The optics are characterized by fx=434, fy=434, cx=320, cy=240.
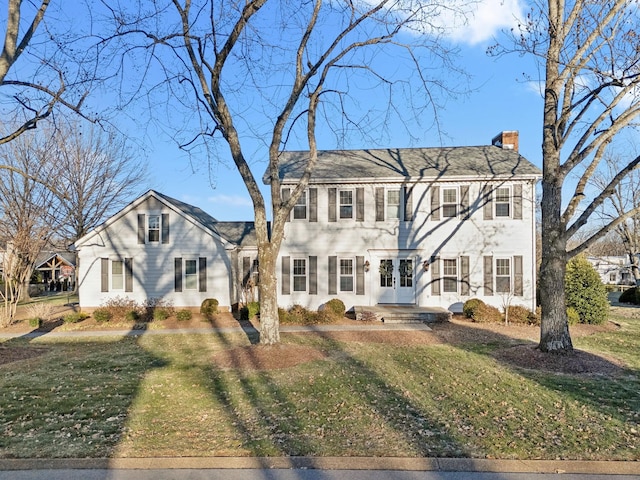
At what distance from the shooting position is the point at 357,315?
54.3ft

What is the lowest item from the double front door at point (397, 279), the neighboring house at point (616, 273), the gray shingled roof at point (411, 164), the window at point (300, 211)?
the neighboring house at point (616, 273)

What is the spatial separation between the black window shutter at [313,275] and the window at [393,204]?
3.62 meters

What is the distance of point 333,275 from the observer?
59.7 ft

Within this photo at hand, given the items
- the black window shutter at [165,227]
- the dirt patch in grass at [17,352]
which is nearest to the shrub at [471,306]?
the black window shutter at [165,227]

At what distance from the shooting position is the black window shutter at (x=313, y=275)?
717 inches

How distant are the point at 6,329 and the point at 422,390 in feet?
53.3

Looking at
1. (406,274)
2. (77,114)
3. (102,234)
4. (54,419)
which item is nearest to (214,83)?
(77,114)

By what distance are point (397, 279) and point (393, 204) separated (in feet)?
10.3

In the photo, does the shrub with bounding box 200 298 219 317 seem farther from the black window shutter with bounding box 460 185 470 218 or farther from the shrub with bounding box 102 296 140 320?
the black window shutter with bounding box 460 185 470 218

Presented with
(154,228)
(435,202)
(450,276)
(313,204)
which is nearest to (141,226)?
(154,228)

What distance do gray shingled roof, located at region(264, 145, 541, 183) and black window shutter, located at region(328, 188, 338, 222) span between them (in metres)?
0.54

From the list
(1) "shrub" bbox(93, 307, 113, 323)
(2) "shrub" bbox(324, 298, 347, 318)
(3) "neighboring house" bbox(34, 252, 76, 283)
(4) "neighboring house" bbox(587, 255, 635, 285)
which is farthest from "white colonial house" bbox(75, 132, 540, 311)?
(4) "neighboring house" bbox(587, 255, 635, 285)

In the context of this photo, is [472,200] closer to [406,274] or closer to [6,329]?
[406,274]

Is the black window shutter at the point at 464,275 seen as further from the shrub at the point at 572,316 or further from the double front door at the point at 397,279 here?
the shrub at the point at 572,316
